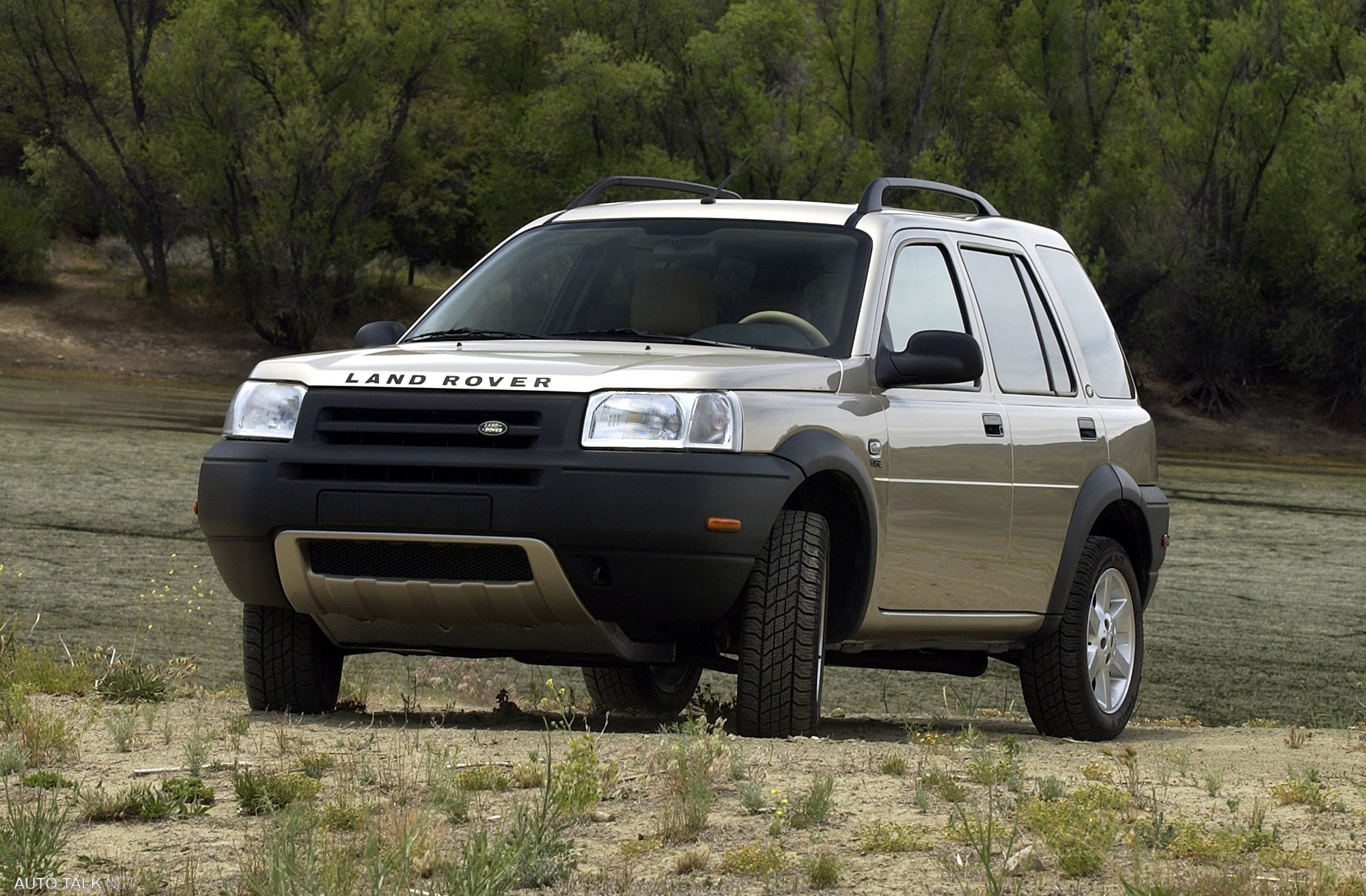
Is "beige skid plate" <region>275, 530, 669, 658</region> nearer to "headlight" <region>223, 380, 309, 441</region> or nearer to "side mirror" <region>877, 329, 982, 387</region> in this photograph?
"headlight" <region>223, 380, 309, 441</region>

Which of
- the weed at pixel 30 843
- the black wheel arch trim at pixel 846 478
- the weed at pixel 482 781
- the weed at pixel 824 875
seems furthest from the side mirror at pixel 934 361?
the weed at pixel 30 843

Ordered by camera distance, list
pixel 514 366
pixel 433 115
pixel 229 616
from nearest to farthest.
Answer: pixel 514 366, pixel 229 616, pixel 433 115

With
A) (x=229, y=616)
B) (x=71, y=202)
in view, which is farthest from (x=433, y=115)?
(x=229, y=616)

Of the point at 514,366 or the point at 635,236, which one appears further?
the point at 635,236

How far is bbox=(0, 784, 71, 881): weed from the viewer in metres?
4.02

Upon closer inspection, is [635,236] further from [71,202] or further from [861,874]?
[71,202]

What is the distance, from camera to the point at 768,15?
5253 cm

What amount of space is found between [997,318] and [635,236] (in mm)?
1549

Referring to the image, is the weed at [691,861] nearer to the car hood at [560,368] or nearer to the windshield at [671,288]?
the car hood at [560,368]

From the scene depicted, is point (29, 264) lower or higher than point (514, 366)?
lower

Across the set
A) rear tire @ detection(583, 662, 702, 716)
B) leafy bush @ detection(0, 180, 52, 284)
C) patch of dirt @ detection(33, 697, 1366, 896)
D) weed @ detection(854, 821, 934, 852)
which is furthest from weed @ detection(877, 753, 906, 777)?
leafy bush @ detection(0, 180, 52, 284)

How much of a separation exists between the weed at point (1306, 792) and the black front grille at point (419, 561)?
7.70 ft

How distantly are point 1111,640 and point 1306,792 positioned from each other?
3197 millimetres

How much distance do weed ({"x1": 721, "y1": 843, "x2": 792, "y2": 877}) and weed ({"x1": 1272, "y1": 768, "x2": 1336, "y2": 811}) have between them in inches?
70.6
